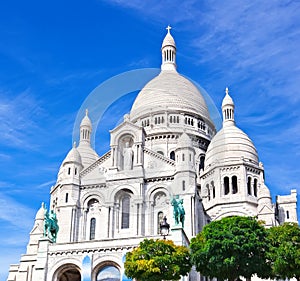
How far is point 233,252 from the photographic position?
40281 millimetres

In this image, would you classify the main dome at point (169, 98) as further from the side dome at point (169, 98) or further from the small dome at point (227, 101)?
the small dome at point (227, 101)

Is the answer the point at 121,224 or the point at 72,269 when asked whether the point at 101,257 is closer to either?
the point at 72,269

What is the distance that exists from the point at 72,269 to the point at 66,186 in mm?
11409

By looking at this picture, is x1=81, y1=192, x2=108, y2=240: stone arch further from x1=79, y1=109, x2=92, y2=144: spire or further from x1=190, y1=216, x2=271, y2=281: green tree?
x1=190, y1=216, x2=271, y2=281: green tree

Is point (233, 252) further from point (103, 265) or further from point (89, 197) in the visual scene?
point (89, 197)

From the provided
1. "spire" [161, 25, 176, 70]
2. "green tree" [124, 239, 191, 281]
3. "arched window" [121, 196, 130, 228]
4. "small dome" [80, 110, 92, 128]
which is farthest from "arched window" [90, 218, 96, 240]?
"spire" [161, 25, 176, 70]

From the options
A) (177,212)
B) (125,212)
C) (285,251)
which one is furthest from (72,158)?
(285,251)

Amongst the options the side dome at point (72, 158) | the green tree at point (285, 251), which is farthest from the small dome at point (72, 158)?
the green tree at point (285, 251)

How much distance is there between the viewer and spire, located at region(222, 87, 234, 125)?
71688mm

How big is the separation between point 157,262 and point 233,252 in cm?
560

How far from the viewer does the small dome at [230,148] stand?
65.0m

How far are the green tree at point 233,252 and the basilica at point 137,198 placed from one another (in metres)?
4.76

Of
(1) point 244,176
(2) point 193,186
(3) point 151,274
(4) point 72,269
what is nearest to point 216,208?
(1) point 244,176

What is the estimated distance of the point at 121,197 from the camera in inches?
2279
